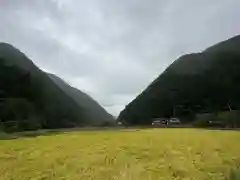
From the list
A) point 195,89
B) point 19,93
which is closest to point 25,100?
point 19,93

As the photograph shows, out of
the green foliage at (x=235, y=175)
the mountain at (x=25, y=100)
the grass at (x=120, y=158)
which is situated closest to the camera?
the green foliage at (x=235, y=175)

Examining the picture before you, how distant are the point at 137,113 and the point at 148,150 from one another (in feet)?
396

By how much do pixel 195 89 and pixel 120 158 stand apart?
115687 millimetres

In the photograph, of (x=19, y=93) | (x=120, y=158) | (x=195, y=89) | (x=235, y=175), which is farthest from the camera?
(x=195, y=89)

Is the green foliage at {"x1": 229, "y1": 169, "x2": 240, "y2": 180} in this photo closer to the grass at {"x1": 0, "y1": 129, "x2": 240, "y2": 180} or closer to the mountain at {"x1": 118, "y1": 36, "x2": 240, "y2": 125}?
the grass at {"x1": 0, "y1": 129, "x2": 240, "y2": 180}

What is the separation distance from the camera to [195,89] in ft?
420

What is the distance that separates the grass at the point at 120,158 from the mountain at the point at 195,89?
79514mm

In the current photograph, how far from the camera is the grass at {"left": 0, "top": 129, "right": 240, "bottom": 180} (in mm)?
13258

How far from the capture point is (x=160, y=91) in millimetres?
139000

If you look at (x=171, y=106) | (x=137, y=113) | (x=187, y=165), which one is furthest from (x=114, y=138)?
(x=137, y=113)

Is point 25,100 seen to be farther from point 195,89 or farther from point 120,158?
point 120,158

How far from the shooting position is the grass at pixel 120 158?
522 inches

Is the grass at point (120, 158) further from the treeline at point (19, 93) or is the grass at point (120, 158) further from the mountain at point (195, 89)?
the mountain at point (195, 89)

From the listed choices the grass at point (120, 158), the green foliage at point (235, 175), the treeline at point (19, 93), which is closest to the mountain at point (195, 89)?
the treeline at point (19, 93)
